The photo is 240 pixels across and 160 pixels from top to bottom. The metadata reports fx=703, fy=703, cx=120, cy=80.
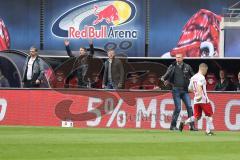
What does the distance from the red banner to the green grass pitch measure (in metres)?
3.75

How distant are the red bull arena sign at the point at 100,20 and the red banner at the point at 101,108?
42.3 feet

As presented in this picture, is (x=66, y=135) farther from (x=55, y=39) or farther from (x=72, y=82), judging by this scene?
(x=55, y=39)

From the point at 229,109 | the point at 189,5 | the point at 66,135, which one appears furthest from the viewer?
the point at 189,5

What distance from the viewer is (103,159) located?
434 inches

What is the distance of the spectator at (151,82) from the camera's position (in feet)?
82.3

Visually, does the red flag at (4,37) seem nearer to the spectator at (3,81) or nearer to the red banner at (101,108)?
the spectator at (3,81)

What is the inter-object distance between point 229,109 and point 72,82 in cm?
704

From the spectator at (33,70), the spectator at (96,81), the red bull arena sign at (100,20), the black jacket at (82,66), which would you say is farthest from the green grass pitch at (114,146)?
the red bull arena sign at (100,20)

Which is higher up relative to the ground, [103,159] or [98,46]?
[98,46]

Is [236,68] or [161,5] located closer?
[236,68]

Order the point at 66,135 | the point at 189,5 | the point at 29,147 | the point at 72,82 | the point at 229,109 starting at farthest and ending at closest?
the point at 189,5 → the point at 72,82 → the point at 229,109 → the point at 66,135 → the point at 29,147

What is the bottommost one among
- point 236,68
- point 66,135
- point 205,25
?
point 66,135

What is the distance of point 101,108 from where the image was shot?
66.0ft

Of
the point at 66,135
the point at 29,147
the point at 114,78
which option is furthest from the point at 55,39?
the point at 29,147
